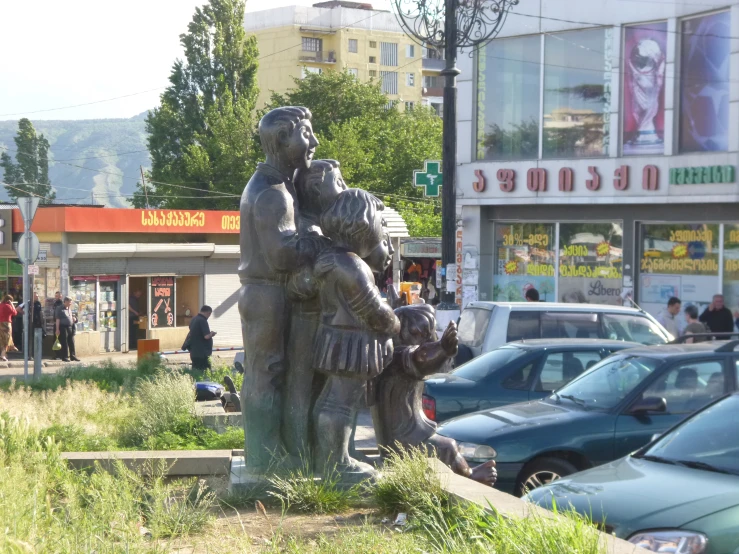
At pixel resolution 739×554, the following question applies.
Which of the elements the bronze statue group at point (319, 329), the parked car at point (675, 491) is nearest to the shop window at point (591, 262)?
the parked car at point (675, 491)

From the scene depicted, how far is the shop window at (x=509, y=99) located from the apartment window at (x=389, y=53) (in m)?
77.3

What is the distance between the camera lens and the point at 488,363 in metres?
11.1

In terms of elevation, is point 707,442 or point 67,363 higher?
point 707,442

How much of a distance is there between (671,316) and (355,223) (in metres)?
14.1

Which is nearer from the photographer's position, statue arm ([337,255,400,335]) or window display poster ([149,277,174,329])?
statue arm ([337,255,400,335])

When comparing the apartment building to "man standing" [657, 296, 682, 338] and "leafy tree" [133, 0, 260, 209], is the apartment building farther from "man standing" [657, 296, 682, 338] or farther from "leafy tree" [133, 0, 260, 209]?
"man standing" [657, 296, 682, 338]

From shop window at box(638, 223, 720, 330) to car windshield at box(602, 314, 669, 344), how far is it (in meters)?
7.32

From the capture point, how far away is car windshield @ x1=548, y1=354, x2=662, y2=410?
905cm

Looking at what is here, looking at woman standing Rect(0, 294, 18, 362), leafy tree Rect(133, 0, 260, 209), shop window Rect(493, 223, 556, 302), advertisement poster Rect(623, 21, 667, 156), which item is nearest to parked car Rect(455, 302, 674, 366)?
advertisement poster Rect(623, 21, 667, 156)

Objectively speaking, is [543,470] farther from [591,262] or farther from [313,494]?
[591,262]

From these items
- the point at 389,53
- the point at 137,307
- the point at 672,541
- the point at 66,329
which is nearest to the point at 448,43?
the point at 672,541

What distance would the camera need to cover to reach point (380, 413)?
640 centimetres

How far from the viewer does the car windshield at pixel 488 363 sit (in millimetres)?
10887

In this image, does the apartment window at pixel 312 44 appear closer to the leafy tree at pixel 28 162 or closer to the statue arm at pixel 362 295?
the leafy tree at pixel 28 162
